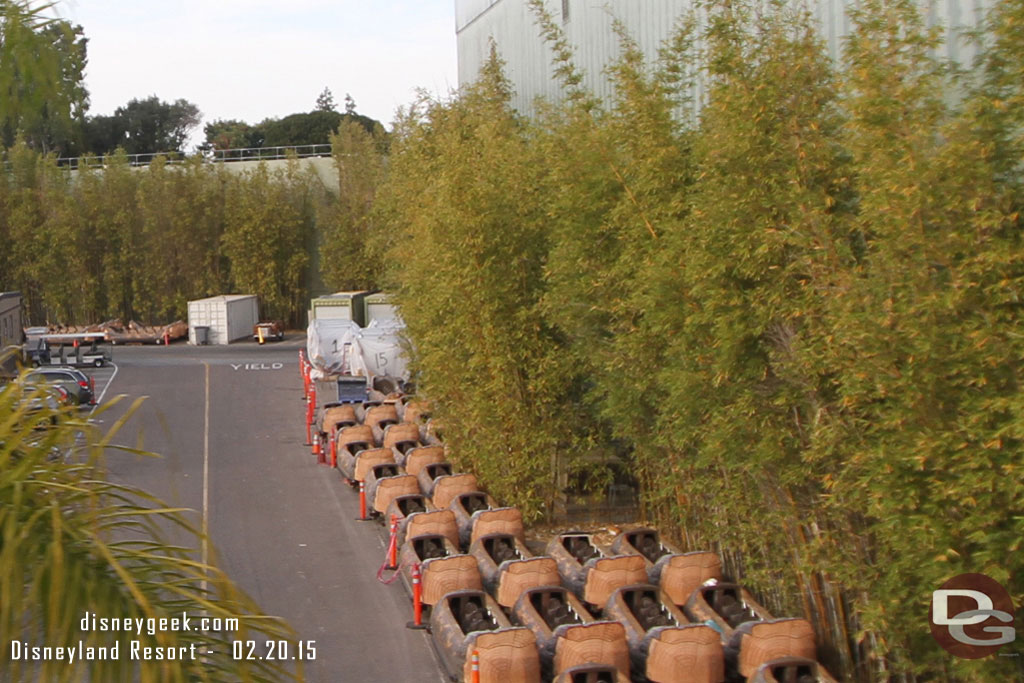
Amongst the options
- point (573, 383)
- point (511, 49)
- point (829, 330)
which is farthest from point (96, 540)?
point (511, 49)

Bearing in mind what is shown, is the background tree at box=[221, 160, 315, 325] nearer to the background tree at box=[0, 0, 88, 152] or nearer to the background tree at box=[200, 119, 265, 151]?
the background tree at box=[200, 119, 265, 151]

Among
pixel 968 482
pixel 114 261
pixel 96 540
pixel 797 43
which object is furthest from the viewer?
pixel 114 261

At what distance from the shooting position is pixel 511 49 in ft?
75.2

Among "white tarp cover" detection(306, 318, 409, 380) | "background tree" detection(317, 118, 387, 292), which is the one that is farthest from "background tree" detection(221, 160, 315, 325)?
"white tarp cover" detection(306, 318, 409, 380)

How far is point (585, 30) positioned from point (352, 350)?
12.1m

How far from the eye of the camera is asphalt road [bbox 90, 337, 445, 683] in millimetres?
9828

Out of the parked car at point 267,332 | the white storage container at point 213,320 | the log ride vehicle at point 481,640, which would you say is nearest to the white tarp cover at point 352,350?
the white storage container at point 213,320

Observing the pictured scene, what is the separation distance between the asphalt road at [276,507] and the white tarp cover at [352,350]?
4.17 feet

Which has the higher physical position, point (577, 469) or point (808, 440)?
point (808, 440)

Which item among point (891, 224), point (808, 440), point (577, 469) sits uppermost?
point (891, 224)

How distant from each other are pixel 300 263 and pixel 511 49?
20.3 meters

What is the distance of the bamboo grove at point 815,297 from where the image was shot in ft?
18.5

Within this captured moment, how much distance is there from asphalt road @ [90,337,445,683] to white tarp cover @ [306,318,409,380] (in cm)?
127

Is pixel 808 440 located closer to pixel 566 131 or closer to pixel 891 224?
pixel 891 224
